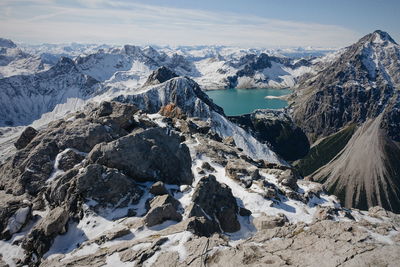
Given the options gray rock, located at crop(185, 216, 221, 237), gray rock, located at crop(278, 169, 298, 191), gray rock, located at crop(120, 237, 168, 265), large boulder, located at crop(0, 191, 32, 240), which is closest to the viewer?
gray rock, located at crop(120, 237, 168, 265)

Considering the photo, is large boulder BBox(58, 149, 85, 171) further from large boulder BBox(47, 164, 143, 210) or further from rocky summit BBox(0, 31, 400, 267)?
large boulder BBox(47, 164, 143, 210)

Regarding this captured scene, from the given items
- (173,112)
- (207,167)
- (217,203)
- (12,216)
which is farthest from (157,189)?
(173,112)

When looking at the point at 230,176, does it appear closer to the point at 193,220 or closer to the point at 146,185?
the point at 146,185

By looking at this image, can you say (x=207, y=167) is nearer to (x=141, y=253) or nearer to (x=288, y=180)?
(x=288, y=180)

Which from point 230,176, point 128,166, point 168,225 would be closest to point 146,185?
point 128,166

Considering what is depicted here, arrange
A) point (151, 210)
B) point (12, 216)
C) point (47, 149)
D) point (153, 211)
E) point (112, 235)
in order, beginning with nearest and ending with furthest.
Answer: point (112, 235)
point (153, 211)
point (151, 210)
point (12, 216)
point (47, 149)

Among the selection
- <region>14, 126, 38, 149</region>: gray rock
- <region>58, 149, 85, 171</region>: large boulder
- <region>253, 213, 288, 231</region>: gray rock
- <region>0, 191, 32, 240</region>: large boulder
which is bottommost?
<region>253, 213, 288, 231</region>: gray rock

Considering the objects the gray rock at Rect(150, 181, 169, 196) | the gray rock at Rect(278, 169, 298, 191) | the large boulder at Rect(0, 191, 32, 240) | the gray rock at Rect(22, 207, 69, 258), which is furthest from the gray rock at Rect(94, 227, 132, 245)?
the gray rock at Rect(278, 169, 298, 191)
